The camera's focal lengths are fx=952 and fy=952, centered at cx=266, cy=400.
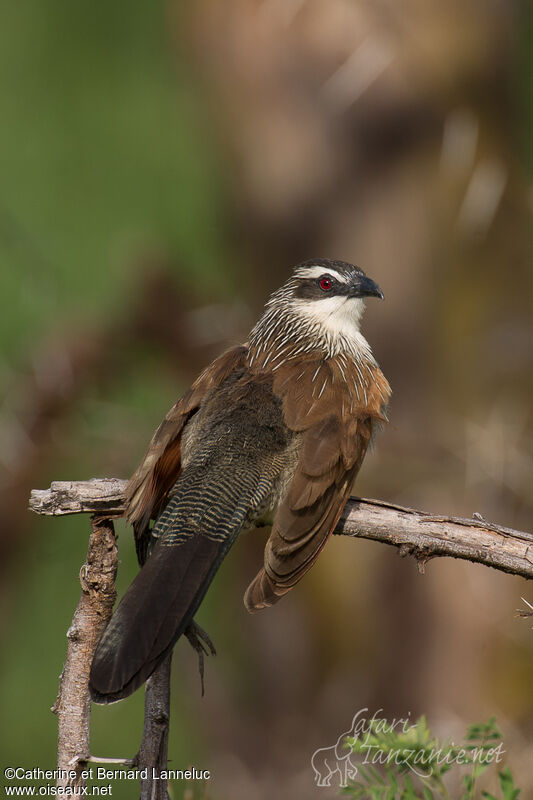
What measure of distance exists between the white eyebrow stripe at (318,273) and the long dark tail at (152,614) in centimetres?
142

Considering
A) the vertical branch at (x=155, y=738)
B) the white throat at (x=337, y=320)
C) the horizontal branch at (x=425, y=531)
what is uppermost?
the white throat at (x=337, y=320)

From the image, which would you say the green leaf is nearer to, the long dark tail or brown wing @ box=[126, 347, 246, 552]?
the long dark tail

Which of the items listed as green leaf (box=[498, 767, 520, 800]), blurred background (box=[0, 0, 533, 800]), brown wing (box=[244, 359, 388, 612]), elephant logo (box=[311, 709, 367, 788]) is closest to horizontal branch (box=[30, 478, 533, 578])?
brown wing (box=[244, 359, 388, 612])

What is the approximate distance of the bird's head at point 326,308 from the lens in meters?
3.67

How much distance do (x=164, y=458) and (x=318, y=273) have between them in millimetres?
1214

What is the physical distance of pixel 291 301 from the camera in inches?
153

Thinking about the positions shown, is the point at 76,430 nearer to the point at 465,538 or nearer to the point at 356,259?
the point at 356,259

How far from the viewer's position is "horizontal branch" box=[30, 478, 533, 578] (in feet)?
7.38

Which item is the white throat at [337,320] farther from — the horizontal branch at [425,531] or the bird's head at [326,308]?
the horizontal branch at [425,531]

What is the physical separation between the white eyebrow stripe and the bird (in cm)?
27

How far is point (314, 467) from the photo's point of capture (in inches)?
112

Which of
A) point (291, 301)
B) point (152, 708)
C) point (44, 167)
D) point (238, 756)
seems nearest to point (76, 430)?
point (291, 301)

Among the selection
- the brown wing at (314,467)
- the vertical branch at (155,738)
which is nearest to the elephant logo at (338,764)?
the vertical branch at (155,738)

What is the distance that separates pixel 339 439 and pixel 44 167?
9.55 m
